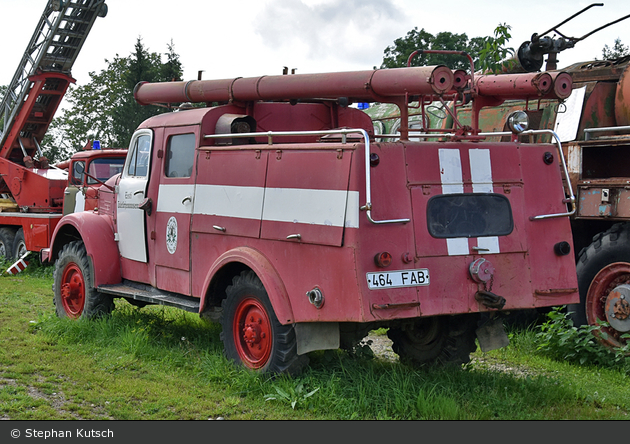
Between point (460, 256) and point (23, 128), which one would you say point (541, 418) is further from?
point (23, 128)

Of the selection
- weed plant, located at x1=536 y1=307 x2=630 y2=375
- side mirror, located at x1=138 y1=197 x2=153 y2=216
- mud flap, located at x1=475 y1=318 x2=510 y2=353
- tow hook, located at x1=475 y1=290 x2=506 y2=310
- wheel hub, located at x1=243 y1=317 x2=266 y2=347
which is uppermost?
side mirror, located at x1=138 y1=197 x2=153 y2=216

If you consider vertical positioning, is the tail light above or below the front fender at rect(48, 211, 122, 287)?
below

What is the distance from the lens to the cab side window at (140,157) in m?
8.06

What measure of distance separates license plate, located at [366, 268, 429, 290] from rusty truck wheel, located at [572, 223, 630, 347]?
2659mm

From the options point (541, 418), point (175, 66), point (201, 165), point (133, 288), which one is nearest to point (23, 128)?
point (133, 288)

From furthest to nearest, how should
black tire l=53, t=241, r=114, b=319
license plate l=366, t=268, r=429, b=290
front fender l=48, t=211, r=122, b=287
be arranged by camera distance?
black tire l=53, t=241, r=114, b=319
front fender l=48, t=211, r=122, b=287
license plate l=366, t=268, r=429, b=290

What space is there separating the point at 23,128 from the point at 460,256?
13.7m

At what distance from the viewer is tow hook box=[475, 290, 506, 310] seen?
5730 mm

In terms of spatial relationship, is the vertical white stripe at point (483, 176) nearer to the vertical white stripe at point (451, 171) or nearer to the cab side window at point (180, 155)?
the vertical white stripe at point (451, 171)

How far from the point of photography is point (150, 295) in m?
7.61

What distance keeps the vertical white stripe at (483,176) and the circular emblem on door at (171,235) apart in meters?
2.98

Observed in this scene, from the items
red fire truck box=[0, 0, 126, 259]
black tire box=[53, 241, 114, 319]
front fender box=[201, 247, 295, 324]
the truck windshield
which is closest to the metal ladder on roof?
red fire truck box=[0, 0, 126, 259]

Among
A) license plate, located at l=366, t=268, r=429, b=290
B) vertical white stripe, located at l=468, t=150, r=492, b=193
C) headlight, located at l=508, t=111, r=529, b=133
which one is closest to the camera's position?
license plate, located at l=366, t=268, r=429, b=290

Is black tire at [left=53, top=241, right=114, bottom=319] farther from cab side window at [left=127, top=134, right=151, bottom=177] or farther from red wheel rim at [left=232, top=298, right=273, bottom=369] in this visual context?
red wheel rim at [left=232, top=298, right=273, bottom=369]
